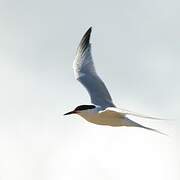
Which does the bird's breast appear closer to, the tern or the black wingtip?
the tern

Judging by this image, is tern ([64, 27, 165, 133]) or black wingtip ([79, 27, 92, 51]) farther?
black wingtip ([79, 27, 92, 51])

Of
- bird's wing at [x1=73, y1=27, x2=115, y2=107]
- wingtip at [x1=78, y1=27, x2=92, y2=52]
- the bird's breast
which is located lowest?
the bird's breast

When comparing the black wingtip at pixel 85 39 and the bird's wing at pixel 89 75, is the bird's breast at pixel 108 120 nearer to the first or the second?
the bird's wing at pixel 89 75

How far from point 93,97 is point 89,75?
5.63ft

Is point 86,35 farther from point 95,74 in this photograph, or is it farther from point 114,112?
point 114,112

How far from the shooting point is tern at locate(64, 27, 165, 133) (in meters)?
17.4

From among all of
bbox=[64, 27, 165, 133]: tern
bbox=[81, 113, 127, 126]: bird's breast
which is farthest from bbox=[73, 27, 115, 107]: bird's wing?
bbox=[81, 113, 127, 126]: bird's breast

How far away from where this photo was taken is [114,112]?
17047 mm

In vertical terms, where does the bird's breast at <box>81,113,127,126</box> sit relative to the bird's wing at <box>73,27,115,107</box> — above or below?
below

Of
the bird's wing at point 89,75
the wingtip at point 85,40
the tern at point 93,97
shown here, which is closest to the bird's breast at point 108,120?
the tern at point 93,97

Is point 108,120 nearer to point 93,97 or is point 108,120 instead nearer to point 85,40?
point 93,97

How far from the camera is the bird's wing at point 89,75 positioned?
1983cm

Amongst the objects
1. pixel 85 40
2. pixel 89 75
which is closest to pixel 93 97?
pixel 89 75

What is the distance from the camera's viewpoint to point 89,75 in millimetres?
21500
